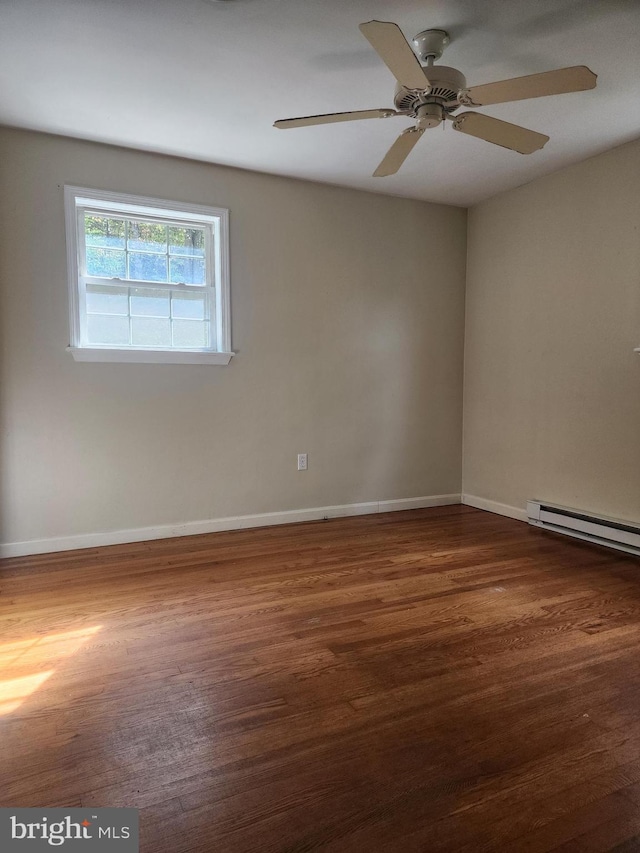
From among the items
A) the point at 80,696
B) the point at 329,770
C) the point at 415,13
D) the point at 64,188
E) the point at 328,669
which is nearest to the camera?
the point at 329,770

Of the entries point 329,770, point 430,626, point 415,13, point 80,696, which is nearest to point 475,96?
point 415,13

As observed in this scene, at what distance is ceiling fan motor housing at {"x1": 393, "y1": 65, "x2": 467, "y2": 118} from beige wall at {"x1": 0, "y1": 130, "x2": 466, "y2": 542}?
1.73 m

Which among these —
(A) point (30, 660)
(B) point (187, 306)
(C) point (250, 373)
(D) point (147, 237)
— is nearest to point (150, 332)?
(B) point (187, 306)

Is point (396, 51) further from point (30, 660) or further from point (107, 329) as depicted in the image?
point (30, 660)

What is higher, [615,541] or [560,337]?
[560,337]

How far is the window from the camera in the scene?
3215 mm

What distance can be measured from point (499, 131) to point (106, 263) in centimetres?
238

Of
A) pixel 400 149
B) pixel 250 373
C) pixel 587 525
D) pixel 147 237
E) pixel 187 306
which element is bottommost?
pixel 587 525

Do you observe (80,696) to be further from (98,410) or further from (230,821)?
(98,410)

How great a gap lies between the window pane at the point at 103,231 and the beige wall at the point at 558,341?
2.76 metres

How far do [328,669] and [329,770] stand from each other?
494 mm

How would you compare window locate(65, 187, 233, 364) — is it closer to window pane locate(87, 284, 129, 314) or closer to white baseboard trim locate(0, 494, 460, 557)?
window pane locate(87, 284, 129, 314)

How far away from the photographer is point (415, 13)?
6.56ft

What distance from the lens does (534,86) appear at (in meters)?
1.83
